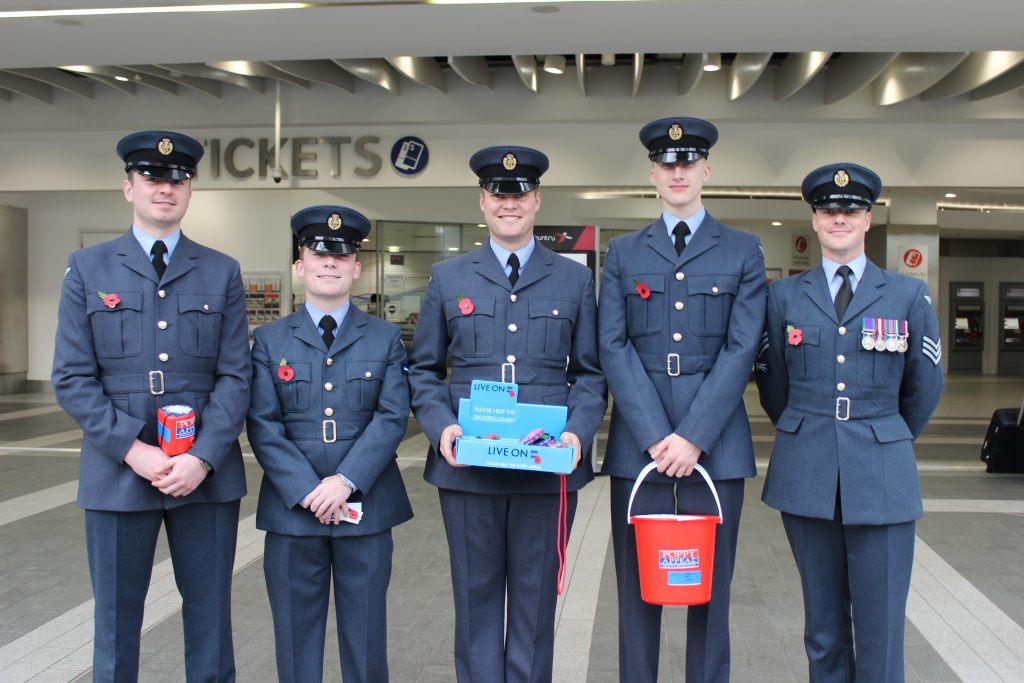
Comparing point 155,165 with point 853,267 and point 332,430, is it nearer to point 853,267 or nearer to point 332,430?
point 332,430

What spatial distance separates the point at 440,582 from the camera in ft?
16.0

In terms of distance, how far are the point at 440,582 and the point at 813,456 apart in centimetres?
263

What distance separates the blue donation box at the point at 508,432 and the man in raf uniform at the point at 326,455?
36cm

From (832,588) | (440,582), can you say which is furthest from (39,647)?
→ (832,588)

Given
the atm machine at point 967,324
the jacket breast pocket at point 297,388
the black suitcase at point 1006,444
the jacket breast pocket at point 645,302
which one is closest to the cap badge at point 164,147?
the jacket breast pocket at point 297,388

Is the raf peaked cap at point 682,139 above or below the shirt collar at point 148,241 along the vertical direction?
above

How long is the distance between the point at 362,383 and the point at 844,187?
1729 mm

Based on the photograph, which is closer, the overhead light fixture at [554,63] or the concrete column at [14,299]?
the overhead light fixture at [554,63]

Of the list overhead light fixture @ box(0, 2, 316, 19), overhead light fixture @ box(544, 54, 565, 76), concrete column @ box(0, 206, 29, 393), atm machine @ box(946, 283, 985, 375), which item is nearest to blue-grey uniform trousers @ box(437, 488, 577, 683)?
overhead light fixture @ box(0, 2, 316, 19)

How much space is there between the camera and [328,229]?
2.95 m

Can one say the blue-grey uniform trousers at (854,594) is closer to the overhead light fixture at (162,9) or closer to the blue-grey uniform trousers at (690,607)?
the blue-grey uniform trousers at (690,607)

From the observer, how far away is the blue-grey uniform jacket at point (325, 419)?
2.88 meters

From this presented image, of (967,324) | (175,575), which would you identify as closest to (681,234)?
(175,575)

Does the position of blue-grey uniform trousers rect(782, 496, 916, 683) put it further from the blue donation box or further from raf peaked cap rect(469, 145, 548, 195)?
raf peaked cap rect(469, 145, 548, 195)
